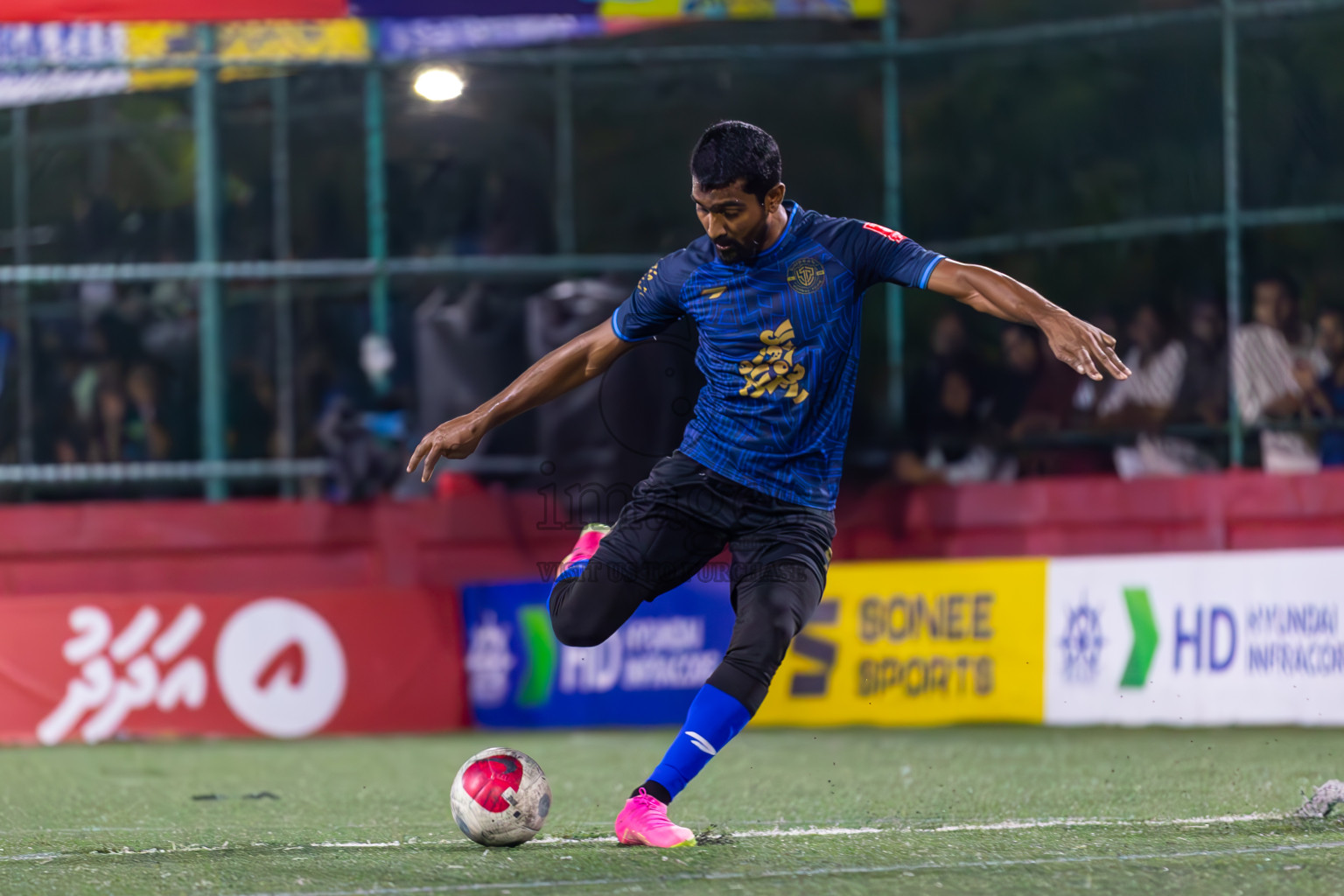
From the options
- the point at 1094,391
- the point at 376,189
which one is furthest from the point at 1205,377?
the point at 376,189

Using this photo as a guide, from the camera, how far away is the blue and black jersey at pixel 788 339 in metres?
5.41

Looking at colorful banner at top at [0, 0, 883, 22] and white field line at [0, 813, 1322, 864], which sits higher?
colorful banner at top at [0, 0, 883, 22]

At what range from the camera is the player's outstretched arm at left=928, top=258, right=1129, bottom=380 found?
193 inches

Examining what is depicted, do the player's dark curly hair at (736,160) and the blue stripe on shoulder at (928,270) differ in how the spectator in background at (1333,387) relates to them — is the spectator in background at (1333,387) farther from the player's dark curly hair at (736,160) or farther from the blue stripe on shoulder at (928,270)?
the player's dark curly hair at (736,160)

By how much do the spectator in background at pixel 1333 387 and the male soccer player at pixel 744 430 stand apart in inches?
263

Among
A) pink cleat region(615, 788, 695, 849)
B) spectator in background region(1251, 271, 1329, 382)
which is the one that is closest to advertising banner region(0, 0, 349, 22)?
spectator in background region(1251, 271, 1329, 382)

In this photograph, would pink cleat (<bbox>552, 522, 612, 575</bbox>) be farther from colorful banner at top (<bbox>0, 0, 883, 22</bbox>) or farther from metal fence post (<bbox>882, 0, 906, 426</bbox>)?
metal fence post (<bbox>882, 0, 906, 426</bbox>)

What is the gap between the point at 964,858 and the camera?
16.1 feet

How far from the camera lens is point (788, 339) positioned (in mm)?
5406

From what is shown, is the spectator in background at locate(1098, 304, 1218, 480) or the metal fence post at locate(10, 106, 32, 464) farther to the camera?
the metal fence post at locate(10, 106, 32, 464)

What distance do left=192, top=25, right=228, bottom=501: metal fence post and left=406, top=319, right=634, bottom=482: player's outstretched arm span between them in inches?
308

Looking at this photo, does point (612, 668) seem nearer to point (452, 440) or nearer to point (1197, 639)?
point (1197, 639)

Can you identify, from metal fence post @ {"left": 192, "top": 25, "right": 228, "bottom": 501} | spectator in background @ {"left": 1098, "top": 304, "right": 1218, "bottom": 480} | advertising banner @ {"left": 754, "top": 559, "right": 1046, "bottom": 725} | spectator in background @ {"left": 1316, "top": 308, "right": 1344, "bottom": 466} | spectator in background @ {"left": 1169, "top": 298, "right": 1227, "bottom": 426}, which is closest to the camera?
advertising banner @ {"left": 754, "top": 559, "right": 1046, "bottom": 725}

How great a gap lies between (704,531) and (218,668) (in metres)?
6.53
